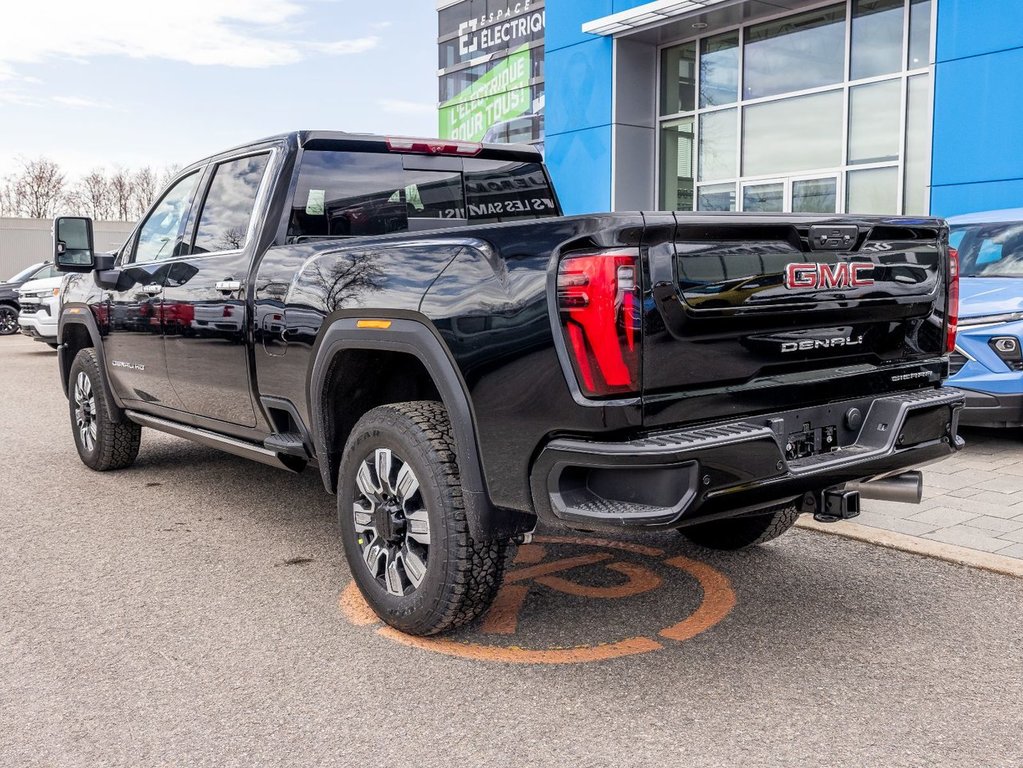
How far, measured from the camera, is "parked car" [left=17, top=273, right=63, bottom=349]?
1703 cm

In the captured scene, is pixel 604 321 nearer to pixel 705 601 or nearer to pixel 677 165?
pixel 705 601

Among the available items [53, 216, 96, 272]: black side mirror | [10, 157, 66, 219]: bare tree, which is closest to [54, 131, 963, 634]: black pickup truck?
[53, 216, 96, 272]: black side mirror

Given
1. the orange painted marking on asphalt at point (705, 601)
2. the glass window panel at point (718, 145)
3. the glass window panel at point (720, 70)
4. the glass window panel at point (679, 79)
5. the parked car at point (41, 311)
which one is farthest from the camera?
the parked car at point (41, 311)

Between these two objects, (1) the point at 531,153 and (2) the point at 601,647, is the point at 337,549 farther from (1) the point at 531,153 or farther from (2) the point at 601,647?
(1) the point at 531,153

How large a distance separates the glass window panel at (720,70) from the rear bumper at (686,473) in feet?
44.4

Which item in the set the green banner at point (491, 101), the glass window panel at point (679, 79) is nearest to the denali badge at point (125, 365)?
the glass window panel at point (679, 79)

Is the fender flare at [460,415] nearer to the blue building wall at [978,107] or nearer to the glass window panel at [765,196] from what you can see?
the blue building wall at [978,107]

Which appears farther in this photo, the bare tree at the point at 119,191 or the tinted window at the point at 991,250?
the bare tree at the point at 119,191

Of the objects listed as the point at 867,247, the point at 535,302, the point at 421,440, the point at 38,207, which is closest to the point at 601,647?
the point at 421,440

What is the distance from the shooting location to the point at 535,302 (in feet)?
9.86

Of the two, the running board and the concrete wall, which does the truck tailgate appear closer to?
the running board

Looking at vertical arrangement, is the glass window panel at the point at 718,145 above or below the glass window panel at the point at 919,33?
below

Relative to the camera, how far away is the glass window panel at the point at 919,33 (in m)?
13.0

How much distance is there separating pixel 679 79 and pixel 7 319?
51.2ft
